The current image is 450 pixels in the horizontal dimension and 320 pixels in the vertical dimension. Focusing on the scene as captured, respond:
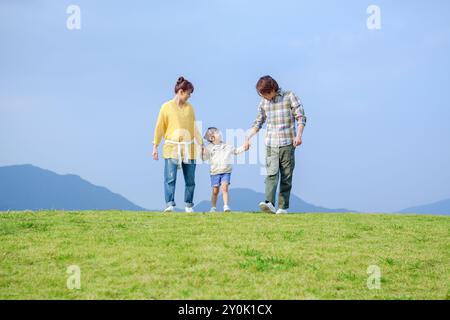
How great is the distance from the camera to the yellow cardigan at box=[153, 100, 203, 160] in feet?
53.1

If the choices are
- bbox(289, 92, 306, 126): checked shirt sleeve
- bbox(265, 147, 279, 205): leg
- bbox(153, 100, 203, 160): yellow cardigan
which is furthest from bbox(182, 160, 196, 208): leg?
bbox(289, 92, 306, 126): checked shirt sleeve

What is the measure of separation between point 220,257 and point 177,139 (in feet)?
19.5

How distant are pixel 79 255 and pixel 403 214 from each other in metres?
10.8

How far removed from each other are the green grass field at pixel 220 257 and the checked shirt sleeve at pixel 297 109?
2.51 m

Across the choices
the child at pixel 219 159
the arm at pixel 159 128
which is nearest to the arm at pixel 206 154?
the child at pixel 219 159

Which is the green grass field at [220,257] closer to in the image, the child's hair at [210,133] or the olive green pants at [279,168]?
the olive green pants at [279,168]

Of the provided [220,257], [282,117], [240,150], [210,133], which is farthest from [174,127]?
[220,257]

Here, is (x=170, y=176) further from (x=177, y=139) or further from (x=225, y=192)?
(x=225, y=192)

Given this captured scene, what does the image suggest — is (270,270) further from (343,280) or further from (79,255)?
(79,255)

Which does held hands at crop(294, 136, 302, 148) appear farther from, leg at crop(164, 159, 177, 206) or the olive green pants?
leg at crop(164, 159, 177, 206)

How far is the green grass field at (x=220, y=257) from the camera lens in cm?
936

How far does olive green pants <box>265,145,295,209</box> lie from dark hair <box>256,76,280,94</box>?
1501 millimetres

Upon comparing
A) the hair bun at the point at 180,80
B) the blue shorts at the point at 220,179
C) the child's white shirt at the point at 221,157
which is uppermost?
the hair bun at the point at 180,80
